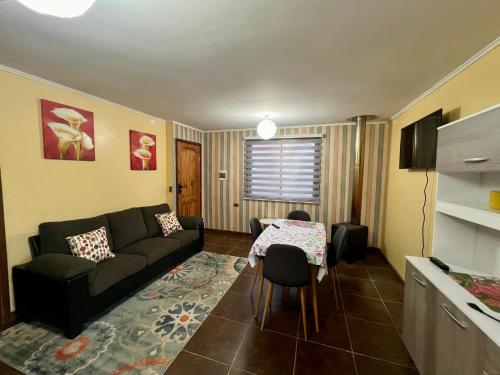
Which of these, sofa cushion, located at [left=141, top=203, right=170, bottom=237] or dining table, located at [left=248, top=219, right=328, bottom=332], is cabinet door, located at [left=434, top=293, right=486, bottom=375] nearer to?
dining table, located at [left=248, top=219, right=328, bottom=332]

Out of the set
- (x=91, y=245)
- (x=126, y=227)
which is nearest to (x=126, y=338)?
(x=91, y=245)

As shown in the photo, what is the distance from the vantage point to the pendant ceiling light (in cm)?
76

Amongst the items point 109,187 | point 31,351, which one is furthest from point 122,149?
point 31,351

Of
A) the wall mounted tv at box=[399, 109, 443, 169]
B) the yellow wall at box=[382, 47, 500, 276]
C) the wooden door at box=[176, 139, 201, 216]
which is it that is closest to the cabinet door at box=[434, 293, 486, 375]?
the yellow wall at box=[382, 47, 500, 276]

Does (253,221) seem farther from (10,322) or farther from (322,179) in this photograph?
(10,322)

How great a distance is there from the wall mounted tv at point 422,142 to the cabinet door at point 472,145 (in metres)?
0.70

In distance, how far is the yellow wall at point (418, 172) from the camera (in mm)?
1621

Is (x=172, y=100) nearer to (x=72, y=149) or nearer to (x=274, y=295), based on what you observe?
(x=72, y=149)

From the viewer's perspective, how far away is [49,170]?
7.73 feet

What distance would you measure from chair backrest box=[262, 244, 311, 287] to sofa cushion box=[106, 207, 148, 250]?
212 cm

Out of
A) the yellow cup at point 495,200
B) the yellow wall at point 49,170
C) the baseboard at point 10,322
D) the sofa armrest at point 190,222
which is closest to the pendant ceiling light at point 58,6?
the yellow wall at point 49,170

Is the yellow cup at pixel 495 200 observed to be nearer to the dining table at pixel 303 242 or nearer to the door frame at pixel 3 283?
the dining table at pixel 303 242

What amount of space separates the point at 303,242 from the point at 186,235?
78.6 inches

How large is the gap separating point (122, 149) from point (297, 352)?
3.48 m
